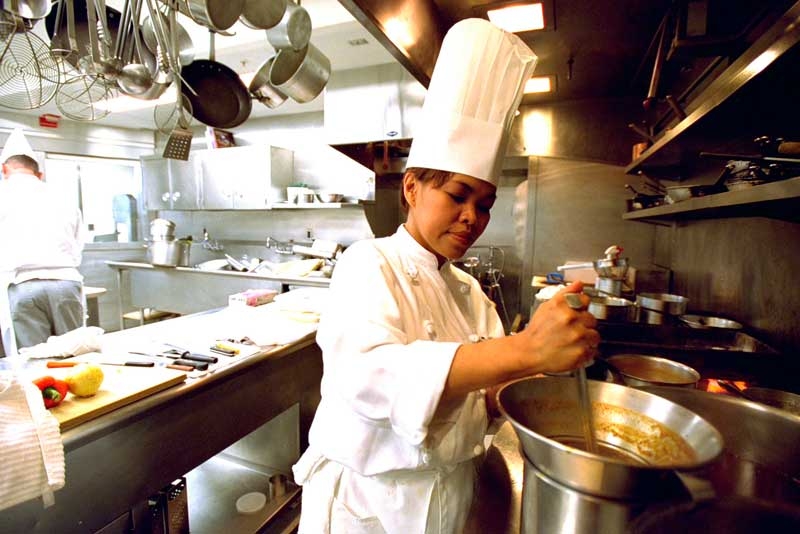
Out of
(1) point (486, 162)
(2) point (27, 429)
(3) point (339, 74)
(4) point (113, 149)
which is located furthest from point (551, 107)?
(4) point (113, 149)

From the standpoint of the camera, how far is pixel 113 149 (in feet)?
18.4

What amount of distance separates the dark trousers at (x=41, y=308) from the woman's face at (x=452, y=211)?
369 cm

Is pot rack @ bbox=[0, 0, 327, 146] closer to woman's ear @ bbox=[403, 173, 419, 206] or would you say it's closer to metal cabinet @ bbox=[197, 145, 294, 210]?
woman's ear @ bbox=[403, 173, 419, 206]

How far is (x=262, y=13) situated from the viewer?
190 centimetres

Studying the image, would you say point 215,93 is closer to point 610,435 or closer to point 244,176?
point 244,176

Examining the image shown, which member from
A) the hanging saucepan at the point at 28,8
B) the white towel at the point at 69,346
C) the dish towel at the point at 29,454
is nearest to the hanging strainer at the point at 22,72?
the hanging saucepan at the point at 28,8

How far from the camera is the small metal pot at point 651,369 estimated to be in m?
1.04

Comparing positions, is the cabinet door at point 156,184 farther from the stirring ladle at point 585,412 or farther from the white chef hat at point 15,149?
the stirring ladle at point 585,412

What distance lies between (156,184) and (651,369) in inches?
248

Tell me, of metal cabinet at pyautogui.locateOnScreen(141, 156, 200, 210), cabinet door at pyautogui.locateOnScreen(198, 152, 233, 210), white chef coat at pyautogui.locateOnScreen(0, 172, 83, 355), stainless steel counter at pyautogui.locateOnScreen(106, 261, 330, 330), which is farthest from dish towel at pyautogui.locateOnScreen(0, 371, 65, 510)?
metal cabinet at pyautogui.locateOnScreen(141, 156, 200, 210)

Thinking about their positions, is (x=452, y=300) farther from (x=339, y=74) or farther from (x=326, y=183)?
(x=326, y=183)

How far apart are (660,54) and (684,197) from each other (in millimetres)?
923

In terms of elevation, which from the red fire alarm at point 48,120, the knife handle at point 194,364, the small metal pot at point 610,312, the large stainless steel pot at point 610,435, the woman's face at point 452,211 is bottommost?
the knife handle at point 194,364

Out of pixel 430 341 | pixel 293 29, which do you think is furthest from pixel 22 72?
pixel 430 341
